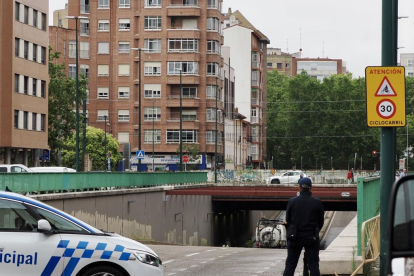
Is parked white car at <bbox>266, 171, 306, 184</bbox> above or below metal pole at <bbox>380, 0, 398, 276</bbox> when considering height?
below

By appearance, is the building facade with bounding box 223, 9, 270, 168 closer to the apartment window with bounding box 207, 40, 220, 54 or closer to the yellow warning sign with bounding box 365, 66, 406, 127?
the apartment window with bounding box 207, 40, 220, 54

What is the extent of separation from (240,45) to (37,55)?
6339 cm

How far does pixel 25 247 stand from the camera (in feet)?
36.6

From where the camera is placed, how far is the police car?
11148 mm

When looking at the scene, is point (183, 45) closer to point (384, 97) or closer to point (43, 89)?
point (43, 89)

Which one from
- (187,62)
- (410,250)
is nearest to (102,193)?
(410,250)

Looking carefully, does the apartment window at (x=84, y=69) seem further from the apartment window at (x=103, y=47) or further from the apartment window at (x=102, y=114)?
the apartment window at (x=102, y=114)

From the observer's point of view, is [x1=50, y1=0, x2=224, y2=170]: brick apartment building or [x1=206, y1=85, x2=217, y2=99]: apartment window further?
[x1=206, y1=85, x2=217, y2=99]: apartment window

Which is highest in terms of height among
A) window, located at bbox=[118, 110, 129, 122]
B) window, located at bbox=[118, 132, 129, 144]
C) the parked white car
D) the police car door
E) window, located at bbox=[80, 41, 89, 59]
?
window, located at bbox=[80, 41, 89, 59]

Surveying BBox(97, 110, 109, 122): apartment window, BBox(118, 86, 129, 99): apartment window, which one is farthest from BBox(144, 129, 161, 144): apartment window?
BBox(97, 110, 109, 122): apartment window

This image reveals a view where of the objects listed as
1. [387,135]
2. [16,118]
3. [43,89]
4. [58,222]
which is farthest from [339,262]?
[43,89]

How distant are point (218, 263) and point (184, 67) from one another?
84.3m

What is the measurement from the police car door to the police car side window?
0.12 m

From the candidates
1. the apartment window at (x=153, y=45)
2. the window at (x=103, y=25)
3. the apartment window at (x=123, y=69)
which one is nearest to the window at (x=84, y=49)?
the window at (x=103, y=25)
